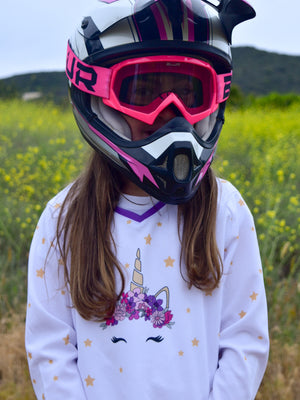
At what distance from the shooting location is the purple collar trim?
1.42m

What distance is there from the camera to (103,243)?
1401 mm

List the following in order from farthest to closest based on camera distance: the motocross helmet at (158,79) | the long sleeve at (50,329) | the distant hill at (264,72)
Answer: the distant hill at (264,72)
the long sleeve at (50,329)
the motocross helmet at (158,79)

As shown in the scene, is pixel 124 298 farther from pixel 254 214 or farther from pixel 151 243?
pixel 254 214

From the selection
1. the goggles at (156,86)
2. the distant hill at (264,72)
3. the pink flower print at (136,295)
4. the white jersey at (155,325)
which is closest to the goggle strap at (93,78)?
the goggles at (156,86)

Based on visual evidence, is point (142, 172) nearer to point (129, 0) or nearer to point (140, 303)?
point (140, 303)

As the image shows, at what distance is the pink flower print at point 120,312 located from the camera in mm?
1362

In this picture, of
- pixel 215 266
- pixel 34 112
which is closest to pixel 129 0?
pixel 215 266

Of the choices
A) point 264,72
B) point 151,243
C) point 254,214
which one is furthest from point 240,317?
point 264,72

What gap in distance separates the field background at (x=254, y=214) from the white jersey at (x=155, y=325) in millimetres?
479

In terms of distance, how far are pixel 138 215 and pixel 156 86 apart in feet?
1.32

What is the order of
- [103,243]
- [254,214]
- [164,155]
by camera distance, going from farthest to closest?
[254,214], [103,243], [164,155]

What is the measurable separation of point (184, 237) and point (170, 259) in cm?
8

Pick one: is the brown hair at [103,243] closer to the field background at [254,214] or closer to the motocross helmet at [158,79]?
the motocross helmet at [158,79]

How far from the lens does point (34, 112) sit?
29.0 ft
